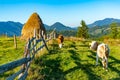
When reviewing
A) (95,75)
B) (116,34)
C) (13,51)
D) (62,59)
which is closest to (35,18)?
(13,51)

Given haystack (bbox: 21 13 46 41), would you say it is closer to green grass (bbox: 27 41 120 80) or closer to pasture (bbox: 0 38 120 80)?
pasture (bbox: 0 38 120 80)

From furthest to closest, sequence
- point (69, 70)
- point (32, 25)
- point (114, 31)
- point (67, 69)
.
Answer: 1. point (114, 31)
2. point (32, 25)
3. point (67, 69)
4. point (69, 70)

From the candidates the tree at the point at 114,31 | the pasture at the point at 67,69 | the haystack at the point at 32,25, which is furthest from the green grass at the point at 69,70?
the tree at the point at 114,31

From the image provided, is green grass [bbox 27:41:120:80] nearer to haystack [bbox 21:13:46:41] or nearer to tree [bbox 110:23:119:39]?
haystack [bbox 21:13:46:41]

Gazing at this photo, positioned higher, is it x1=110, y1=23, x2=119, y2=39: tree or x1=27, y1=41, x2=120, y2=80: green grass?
x1=110, y1=23, x2=119, y2=39: tree

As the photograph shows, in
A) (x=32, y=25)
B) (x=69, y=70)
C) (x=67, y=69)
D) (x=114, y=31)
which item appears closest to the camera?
(x=69, y=70)

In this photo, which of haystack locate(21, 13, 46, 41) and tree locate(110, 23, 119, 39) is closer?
haystack locate(21, 13, 46, 41)

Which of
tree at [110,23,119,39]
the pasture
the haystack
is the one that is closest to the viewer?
the pasture

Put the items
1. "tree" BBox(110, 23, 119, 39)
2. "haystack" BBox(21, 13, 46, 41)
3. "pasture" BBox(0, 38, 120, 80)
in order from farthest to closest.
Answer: "tree" BBox(110, 23, 119, 39) < "haystack" BBox(21, 13, 46, 41) < "pasture" BBox(0, 38, 120, 80)

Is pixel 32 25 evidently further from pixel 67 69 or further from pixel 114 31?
pixel 114 31

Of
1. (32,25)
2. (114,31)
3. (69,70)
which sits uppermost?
(32,25)

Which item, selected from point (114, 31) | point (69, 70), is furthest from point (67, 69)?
point (114, 31)

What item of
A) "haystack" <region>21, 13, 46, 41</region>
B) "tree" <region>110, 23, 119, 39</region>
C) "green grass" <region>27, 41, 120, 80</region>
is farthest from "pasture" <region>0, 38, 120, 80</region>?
"tree" <region>110, 23, 119, 39</region>

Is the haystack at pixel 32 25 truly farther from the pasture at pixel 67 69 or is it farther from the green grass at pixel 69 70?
the green grass at pixel 69 70
